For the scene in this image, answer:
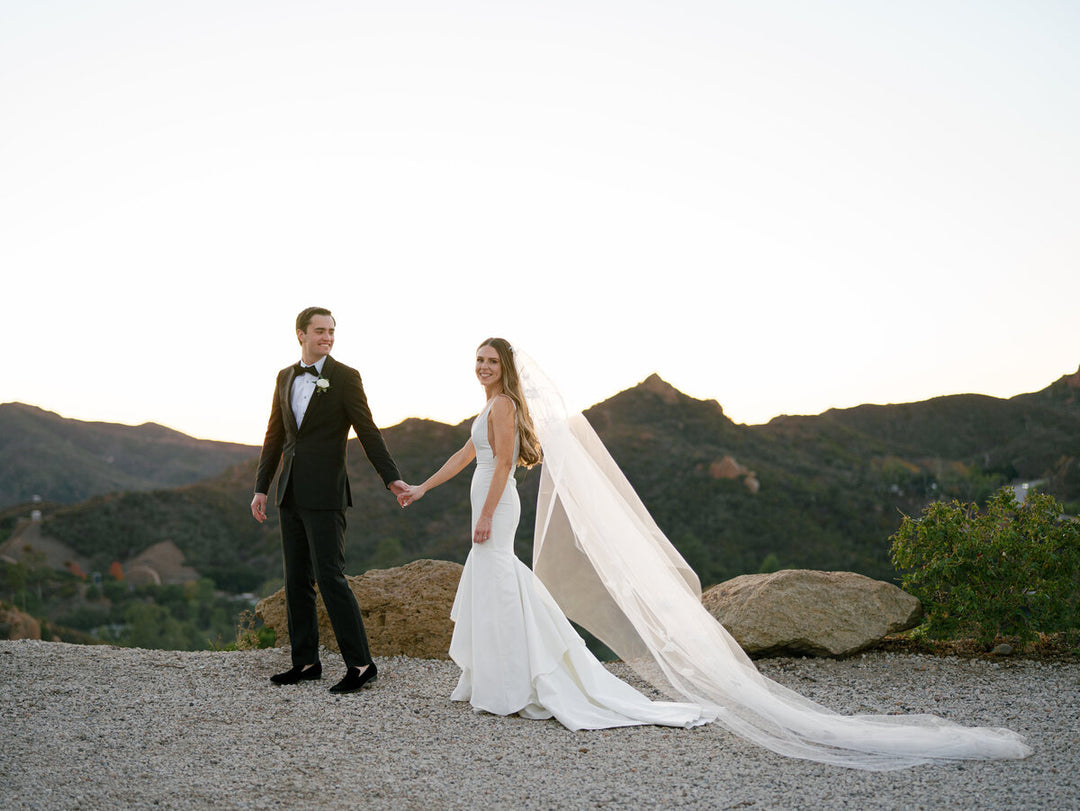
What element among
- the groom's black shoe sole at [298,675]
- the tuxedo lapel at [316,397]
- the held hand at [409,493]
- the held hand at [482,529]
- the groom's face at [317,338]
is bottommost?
the groom's black shoe sole at [298,675]

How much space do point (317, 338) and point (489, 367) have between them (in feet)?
4.12

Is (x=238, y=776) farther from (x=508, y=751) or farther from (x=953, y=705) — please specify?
(x=953, y=705)

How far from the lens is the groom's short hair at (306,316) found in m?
5.55

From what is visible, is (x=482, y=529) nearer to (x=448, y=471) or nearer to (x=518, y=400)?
(x=448, y=471)

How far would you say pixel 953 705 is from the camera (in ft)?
17.2

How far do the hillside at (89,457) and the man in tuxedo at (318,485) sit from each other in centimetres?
3549

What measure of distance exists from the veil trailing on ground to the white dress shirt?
4.70ft

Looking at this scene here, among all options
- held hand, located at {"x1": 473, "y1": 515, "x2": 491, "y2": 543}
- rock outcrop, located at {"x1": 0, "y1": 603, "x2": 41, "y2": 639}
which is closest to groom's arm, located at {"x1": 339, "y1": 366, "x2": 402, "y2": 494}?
held hand, located at {"x1": 473, "y1": 515, "x2": 491, "y2": 543}

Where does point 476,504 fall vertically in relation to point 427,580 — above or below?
above

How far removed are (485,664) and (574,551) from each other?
865mm

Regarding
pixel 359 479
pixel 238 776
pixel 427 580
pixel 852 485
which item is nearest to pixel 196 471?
pixel 359 479

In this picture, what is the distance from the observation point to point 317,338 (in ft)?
18.1

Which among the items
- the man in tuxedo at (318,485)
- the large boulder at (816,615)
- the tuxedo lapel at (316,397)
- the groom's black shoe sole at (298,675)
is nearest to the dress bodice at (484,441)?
the man in tuxedo at (318,485)

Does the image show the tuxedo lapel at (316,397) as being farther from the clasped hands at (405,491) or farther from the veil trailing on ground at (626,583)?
the veil trailing on ground at (626,583)
